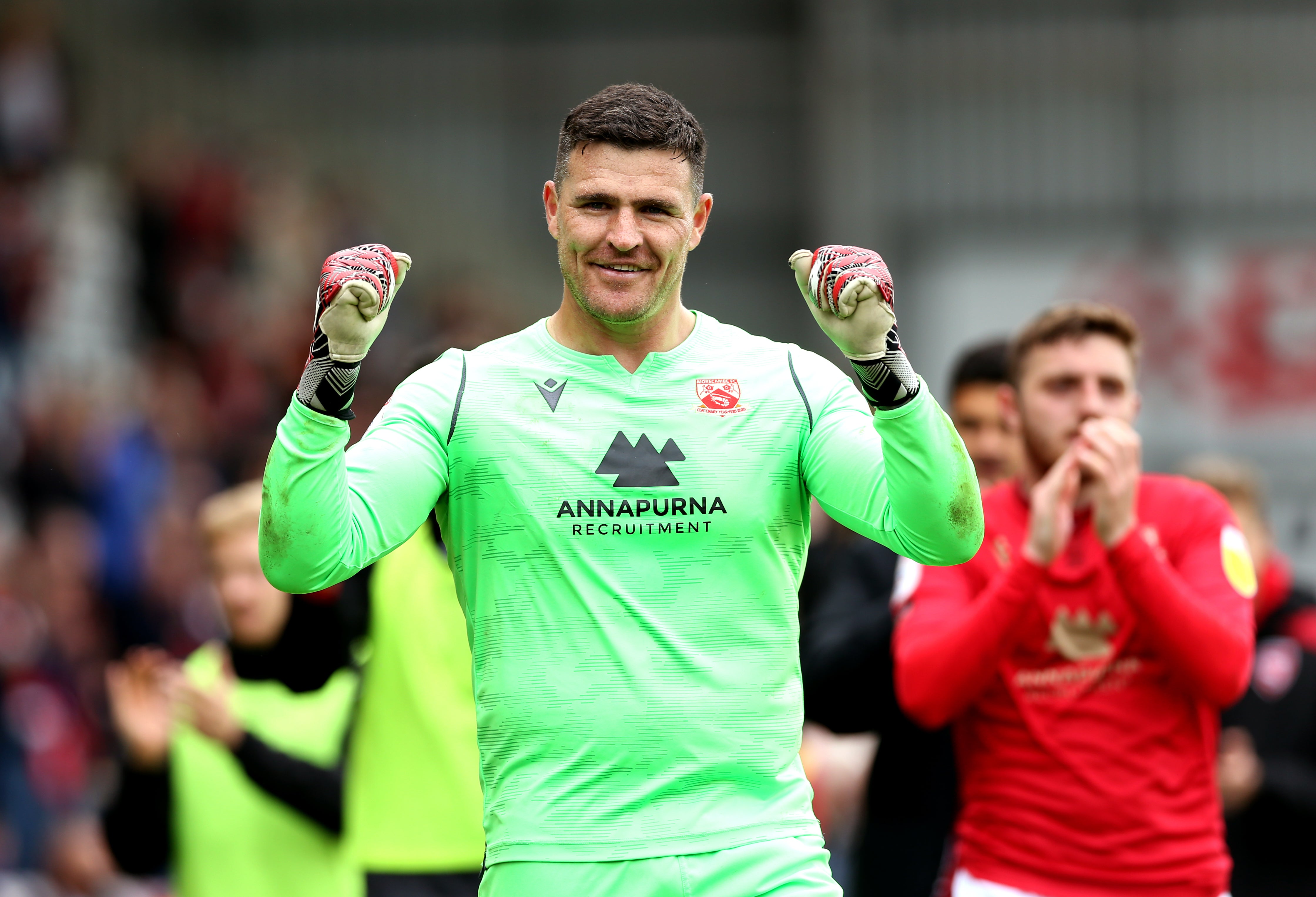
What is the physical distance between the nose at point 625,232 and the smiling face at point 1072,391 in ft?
4.91

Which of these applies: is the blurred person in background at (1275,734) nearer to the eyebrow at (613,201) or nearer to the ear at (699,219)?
the ear at (699,219)

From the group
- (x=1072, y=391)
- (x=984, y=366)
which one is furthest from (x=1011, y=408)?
(x=984, y=366)

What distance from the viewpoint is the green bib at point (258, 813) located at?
5383 mm

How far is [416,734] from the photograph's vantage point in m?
4.96

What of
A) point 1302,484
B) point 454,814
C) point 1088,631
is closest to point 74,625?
point 454,814

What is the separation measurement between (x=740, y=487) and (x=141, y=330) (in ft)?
38.7

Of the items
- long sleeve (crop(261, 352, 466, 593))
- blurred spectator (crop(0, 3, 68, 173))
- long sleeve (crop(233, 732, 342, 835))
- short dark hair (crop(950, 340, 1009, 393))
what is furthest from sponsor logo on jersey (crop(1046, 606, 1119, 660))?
blurred spectator (crop(0, 3, 68, 173))

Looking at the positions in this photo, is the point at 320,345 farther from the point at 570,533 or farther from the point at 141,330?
the point at 141,330

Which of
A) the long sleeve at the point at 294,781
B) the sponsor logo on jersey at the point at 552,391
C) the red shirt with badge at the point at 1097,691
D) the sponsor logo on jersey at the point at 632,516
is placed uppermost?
the sponsor logo on jersey at the point at 552,391

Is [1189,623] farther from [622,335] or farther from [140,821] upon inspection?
[140,821]

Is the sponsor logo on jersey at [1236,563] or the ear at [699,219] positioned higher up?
the ear at [699,219]

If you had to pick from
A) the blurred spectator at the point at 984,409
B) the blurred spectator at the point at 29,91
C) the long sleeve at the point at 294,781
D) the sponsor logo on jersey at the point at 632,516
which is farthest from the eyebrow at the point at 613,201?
the blurred spectator at the point at 29,91

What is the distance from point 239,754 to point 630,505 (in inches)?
86.8

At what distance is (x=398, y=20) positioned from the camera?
23469 mm
